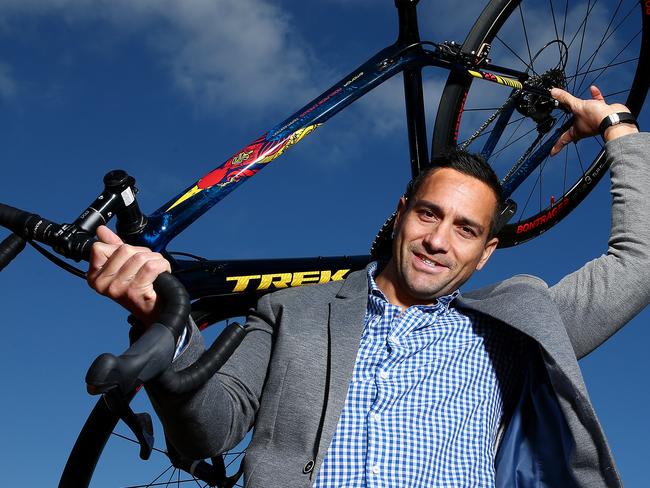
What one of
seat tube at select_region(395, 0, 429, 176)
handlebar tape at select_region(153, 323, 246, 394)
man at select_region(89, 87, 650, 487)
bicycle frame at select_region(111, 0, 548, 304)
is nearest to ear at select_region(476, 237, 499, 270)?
man at select_region(89, 87, 650, 487)

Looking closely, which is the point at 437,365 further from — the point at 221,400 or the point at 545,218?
the point at 545,218

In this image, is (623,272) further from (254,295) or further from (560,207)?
(560,207)

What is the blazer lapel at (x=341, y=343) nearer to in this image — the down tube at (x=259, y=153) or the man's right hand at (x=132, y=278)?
the man's right hand at (x=132, y=278)

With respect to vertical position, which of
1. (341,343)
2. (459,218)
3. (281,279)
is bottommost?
(341,343)

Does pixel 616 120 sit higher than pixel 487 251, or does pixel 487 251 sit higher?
pixel 616 120

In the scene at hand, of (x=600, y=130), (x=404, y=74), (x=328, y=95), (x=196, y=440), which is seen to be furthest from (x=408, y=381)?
(x=404, y=74)

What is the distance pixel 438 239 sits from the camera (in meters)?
1.98

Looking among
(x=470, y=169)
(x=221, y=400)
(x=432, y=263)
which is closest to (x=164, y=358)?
(x=221, y=400)

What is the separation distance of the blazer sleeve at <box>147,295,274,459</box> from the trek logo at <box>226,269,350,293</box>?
27.3 inches

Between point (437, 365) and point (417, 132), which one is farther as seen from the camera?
point (417, 132)

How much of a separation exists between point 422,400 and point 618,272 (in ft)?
1.80

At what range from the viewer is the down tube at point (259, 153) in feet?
8.30

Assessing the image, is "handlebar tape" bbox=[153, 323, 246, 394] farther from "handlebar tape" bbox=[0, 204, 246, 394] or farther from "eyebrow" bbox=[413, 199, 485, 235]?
"eyebrow" bbox=[413, 199, 485, 235]

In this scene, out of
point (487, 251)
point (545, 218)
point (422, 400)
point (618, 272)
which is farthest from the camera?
point (545, 218)
